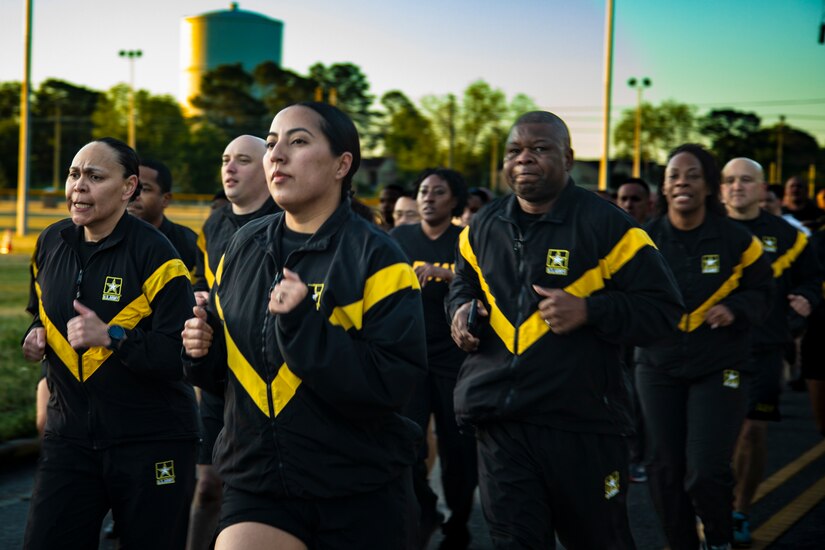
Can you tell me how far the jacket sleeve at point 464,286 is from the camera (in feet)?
15.4

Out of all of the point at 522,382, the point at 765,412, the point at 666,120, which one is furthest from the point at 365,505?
the point at 666,120

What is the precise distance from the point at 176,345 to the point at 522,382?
1377 millimetres

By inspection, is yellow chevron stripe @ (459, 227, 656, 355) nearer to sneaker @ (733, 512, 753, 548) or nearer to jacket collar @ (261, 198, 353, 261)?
jacket collar @ (261, 198, 353, 261)

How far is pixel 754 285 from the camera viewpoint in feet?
19.8

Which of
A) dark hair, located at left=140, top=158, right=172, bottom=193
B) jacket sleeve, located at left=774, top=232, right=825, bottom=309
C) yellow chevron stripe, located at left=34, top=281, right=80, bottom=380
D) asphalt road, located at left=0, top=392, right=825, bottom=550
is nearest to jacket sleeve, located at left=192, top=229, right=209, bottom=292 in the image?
dark hair, located at left=140, top=158, right=172, bottom=193

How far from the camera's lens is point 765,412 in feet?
23.7

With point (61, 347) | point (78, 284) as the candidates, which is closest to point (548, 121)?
point (78, 284)

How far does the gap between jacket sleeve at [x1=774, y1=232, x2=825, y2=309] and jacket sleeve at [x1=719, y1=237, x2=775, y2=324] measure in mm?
1698

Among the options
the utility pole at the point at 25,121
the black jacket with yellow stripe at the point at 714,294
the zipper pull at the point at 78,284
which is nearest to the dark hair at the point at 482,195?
the black jacket with yellow stripe at the point at 714,294

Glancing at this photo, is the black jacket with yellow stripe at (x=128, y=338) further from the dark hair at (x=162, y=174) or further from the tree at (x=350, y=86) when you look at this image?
the tree at (x=350, y=86)

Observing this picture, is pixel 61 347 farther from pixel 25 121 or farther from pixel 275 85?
pixel 275 85

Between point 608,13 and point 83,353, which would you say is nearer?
point 83,353

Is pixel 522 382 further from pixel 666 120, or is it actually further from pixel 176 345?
pixel 666 120

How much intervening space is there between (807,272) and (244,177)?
424 cm
